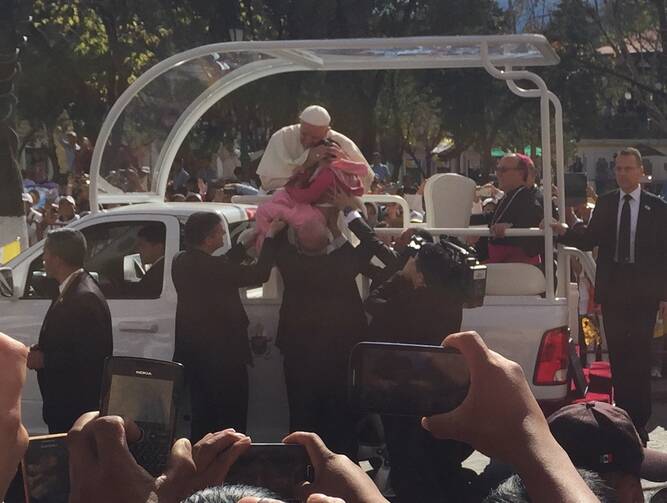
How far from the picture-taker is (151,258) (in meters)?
7.20

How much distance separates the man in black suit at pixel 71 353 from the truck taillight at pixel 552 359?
2.27m

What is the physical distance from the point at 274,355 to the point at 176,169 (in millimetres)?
17970

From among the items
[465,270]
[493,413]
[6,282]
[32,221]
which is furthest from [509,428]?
[32,221]

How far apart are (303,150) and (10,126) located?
5909mm

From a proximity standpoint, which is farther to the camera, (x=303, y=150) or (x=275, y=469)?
(x=303, y=150)

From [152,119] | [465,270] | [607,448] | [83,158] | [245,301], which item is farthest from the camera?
[83,158]

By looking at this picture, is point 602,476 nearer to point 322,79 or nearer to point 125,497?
point 125,497

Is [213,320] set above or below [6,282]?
below

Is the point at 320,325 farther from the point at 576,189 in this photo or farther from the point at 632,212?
the point at 576,189

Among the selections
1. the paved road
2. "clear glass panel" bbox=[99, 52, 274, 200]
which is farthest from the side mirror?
the paved road

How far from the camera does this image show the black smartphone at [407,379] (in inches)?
76.7

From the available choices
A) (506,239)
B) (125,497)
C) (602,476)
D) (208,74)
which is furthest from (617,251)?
(125,497)

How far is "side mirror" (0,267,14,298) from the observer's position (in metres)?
6.90

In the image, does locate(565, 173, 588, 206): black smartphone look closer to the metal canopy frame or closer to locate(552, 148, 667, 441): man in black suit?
locate(552, 148, 667, 441): man in black suit
